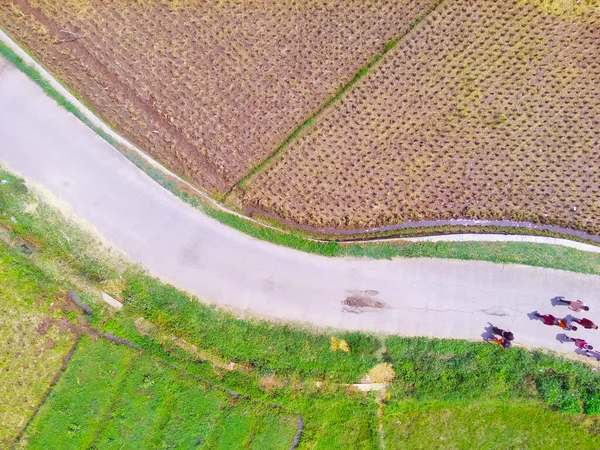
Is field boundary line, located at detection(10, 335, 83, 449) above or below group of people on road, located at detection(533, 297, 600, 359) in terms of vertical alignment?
below

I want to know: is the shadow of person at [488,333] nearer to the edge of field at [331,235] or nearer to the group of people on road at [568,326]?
the group of people on road at [568,326]

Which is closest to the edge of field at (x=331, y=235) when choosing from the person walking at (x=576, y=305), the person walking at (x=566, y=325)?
the person walking at (x=576, y=305)

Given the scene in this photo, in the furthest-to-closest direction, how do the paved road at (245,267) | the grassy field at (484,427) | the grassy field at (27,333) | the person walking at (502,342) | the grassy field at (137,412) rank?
the grassy field at (484,427) < the person walking at (502,342) < the paved road at (245,267) < the grassy field at (27,333) < the grassy field at (137,412)

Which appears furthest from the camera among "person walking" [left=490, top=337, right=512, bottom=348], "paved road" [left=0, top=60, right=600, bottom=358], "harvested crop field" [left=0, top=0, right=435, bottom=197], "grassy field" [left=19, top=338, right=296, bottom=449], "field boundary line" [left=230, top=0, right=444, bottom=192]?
"field boundary line" [left=230, top=0, right=444, bottom=192]

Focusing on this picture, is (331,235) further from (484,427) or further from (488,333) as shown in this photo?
(484,427)

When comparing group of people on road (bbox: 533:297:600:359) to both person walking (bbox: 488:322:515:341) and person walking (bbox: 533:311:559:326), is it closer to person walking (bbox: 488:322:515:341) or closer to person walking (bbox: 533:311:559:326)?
person walking (bbox: 533:311:559:326)

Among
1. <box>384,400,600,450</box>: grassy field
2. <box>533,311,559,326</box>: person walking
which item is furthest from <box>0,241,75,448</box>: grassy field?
<box>533,311,559,326</box>: person walking

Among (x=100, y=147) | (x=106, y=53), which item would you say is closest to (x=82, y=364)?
(x=100, y=147)

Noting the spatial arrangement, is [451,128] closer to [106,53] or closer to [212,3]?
[212,3]
